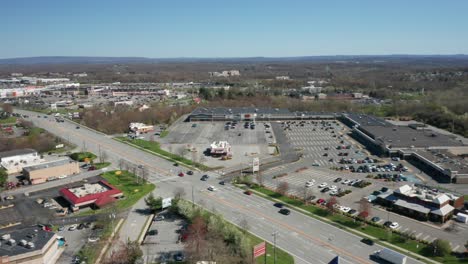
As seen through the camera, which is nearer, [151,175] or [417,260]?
[417,260]

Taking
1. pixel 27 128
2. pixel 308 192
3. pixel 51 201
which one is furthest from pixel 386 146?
pixel 27 128

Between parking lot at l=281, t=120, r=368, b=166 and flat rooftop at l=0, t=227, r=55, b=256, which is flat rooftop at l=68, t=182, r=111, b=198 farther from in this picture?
parking lot at l=281, t=120, r=368, b=166

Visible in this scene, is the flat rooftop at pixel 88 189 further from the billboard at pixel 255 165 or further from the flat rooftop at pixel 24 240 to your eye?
the billboard at pixel 255 165

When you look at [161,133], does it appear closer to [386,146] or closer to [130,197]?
[130,197]

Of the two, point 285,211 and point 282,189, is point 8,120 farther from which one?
point 285,211

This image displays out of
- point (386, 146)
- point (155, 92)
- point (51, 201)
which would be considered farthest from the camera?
point (155, 92)

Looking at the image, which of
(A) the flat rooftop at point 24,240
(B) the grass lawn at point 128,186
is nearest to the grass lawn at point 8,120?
(B) the grass lawn at point 128,186
